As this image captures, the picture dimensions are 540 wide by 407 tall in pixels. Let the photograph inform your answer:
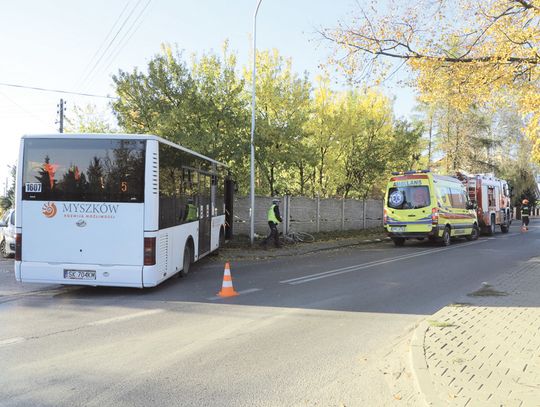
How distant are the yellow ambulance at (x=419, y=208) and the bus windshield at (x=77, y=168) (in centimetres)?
1341

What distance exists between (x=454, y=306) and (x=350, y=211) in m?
20.2

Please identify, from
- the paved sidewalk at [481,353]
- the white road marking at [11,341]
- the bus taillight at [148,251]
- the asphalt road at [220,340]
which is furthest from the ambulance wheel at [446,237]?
the white road marking at [11,341]

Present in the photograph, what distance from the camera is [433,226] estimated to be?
18984 mm

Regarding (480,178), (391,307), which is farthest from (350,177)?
(391,307)

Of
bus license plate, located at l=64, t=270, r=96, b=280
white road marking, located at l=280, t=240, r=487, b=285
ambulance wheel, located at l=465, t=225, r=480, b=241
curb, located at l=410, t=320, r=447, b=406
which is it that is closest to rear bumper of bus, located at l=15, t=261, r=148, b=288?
bus license plate, located at l=64, t=270, r=96, b=280

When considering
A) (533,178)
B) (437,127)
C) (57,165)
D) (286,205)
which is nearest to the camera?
(57,165)

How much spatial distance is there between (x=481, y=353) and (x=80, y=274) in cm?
683

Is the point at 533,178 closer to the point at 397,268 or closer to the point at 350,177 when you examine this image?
the point at 350,177

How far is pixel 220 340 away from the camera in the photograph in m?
6.06

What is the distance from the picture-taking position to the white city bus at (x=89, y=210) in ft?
28.5

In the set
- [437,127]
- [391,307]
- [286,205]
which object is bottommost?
[391,307]

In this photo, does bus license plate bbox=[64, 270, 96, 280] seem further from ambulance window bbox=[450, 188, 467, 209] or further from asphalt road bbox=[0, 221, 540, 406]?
ambulance window bbox=[450, 188, 467, 209]

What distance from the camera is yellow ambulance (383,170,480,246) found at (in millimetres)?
19016

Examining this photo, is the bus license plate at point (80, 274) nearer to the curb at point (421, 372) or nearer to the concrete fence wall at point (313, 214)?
the curb at point (421, 372)
